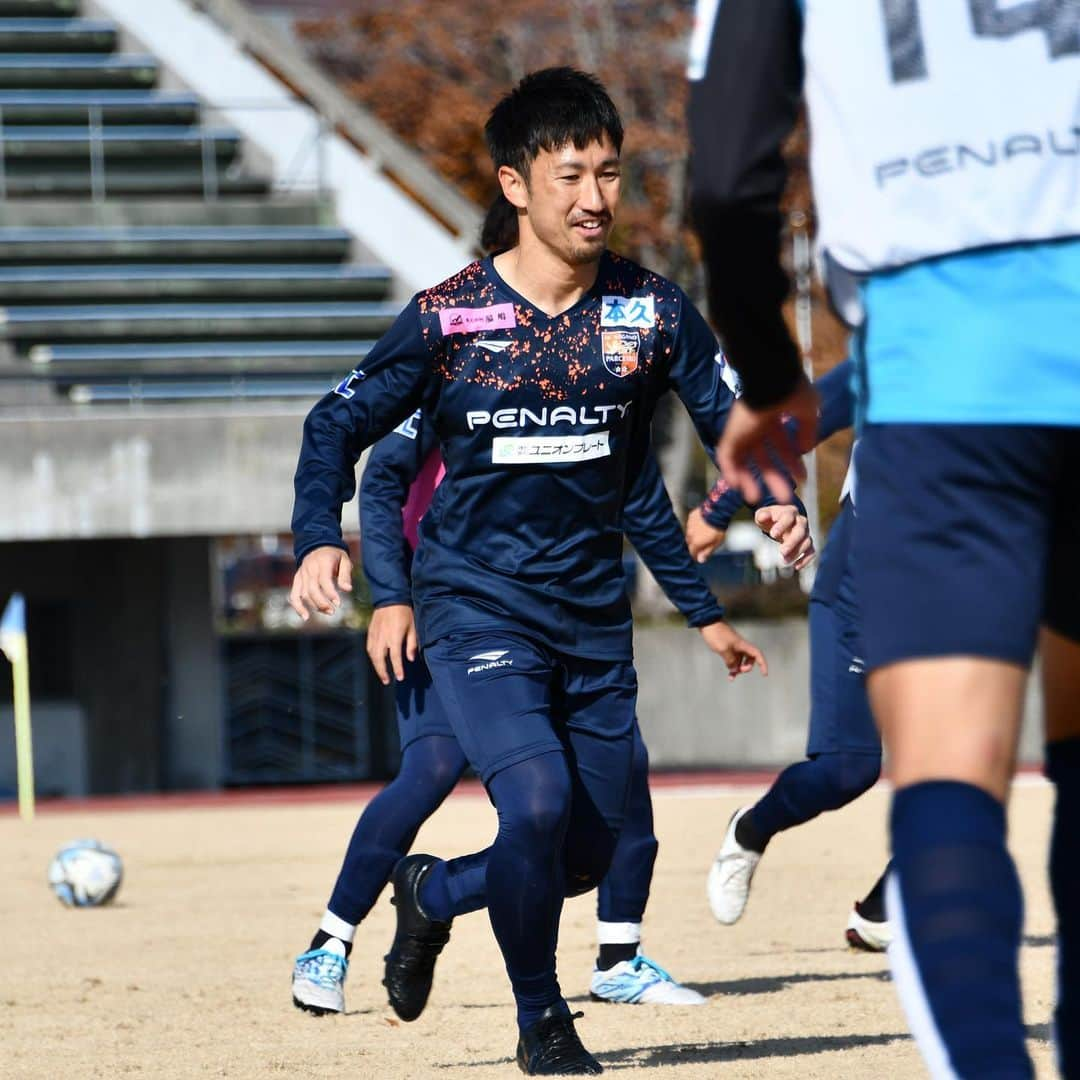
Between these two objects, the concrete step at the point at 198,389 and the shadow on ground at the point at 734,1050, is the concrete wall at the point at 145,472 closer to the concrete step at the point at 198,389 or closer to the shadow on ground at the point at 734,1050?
the concrete step at the point at 198,389

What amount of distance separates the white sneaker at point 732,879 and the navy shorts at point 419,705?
4.10 ft

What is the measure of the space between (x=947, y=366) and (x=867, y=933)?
464 centimetres

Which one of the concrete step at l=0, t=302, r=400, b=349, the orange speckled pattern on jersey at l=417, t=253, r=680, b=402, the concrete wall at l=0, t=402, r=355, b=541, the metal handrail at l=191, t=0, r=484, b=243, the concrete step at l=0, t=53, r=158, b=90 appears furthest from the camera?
the concrete step at l=0, t=53, r=158, b=90

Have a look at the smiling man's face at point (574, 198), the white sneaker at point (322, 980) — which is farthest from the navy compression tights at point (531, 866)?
the white sneaker at point (322, 980)

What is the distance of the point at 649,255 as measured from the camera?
2764 centimetres

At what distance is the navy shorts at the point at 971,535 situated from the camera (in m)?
2.22

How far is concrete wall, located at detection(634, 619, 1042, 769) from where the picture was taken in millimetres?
20078

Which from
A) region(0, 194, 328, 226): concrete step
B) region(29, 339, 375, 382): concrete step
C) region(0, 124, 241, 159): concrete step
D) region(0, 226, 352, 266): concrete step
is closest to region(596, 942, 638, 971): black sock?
region(29, 339, 375, 382): concrete step

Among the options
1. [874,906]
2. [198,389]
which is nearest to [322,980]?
[874,906]

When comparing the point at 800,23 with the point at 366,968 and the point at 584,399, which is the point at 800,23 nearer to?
the point at 584,399

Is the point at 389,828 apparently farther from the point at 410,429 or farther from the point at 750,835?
the point at 750,835

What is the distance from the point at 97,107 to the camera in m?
23.7

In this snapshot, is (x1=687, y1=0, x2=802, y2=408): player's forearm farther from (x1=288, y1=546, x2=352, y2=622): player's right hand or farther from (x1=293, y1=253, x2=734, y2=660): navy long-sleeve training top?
(x1=293, y1=253, x2=734, y2=660): navy long-sleeve training top

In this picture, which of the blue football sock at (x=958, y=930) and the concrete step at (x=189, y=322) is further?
the concrete step at (x=189, y=322)
